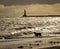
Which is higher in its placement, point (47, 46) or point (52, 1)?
point (52, 1)

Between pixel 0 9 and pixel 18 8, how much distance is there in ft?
0.35

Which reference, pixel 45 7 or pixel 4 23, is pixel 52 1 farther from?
pixel 4 23

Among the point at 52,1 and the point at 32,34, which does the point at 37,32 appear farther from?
the point at 52,1

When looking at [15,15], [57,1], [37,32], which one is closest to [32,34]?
[37,32]

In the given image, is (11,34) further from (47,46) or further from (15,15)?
(47,46)

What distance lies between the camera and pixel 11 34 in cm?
110

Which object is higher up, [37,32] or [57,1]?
[57,1]

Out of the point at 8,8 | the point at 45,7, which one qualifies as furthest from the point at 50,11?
the point at 8,8

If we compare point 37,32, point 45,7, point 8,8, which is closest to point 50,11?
point 45,7

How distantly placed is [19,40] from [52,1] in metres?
0.31

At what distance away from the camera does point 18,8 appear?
1102mm

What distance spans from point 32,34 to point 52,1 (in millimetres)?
237

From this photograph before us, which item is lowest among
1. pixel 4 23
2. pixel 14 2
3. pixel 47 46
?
pixel 47 46

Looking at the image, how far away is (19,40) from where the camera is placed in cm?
110
